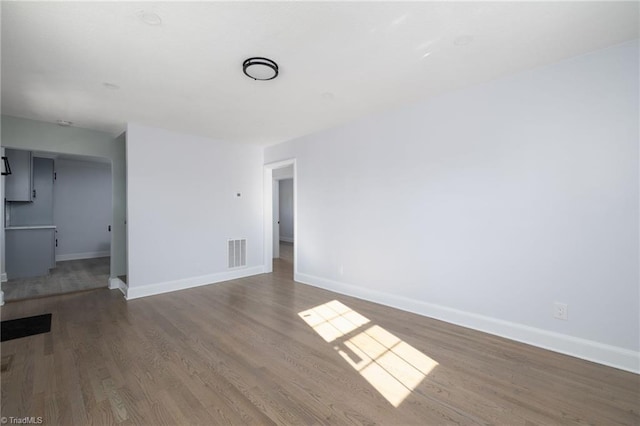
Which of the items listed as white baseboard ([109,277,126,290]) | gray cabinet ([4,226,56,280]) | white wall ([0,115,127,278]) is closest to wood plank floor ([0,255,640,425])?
white baseboard ([109,277,126,290])

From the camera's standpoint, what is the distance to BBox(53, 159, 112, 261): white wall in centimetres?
738

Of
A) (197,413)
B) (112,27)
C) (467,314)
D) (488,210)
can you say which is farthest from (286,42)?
(467,314)

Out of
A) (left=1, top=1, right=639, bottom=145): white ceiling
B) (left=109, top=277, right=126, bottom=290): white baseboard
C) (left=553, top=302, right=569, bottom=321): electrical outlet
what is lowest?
(left=109, top=277, right=126, bottom=290): white baseboard

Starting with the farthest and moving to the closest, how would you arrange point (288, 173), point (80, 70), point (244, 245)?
point (288, 173), point (244, 245), point (80, 70)

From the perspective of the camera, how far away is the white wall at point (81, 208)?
7.38m

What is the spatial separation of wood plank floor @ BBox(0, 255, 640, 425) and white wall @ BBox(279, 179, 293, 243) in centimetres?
778

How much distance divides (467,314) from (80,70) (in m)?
4.46

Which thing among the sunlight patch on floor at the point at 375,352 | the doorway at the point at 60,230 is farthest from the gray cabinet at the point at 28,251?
the sunlight patch on floor at the point at 375,352

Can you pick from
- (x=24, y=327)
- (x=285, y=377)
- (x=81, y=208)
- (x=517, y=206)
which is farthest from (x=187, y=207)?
(x=81, y=208)

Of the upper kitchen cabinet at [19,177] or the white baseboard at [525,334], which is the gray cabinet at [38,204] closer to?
the upper kitchen cabinet at [19,177]

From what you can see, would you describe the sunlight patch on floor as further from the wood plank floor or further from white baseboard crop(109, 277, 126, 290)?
white baseboard crop(109, 277, 126, 290)

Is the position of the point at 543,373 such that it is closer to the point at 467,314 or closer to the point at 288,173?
the point at 467,314

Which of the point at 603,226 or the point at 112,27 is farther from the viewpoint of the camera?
the point at 603,226

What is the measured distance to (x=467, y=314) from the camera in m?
3.04
